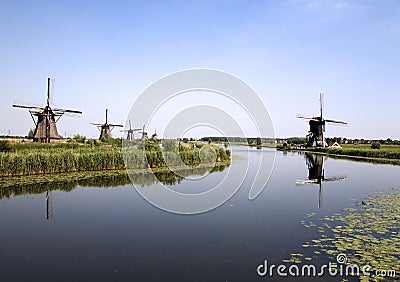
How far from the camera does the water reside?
18.1 ft

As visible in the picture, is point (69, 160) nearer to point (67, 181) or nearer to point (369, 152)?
point (67, 181)

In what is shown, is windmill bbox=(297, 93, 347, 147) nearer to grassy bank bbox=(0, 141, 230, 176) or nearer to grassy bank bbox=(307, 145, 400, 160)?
grassy bank bbox=(307, 145, 400, 160)

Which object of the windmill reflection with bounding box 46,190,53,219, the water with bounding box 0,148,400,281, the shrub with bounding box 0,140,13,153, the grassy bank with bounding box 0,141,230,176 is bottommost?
the water with bounding box 0,148,400,281

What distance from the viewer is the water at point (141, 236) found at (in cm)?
551

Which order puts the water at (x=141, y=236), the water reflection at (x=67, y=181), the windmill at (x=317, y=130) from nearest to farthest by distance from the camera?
the water at (x=141, y=236) → the water reflection at (x=67, y=181) → the windmill at (x=317, y=130)

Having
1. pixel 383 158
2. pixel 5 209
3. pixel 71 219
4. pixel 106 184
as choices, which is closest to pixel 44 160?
pixel 106 184

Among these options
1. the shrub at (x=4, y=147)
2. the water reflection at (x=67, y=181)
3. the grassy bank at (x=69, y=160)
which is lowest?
the water reflection at (x=67, y=181)

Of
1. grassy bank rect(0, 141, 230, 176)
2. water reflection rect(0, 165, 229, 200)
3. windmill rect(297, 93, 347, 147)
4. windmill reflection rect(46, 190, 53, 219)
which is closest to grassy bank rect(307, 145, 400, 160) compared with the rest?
windmill rect(297, 93, 347, 147)

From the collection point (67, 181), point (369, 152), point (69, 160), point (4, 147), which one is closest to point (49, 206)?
point (67, 181)

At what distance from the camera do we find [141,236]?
7449 mm

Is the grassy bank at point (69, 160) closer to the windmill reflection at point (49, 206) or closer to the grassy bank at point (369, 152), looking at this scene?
the windmill reflection at point (49, 206)

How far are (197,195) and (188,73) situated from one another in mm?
5123

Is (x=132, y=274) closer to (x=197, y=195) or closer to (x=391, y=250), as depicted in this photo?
(x=391, y=250)

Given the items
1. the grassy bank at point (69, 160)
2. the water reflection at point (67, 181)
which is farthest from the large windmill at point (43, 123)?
the water reflection at point (67, 181)
